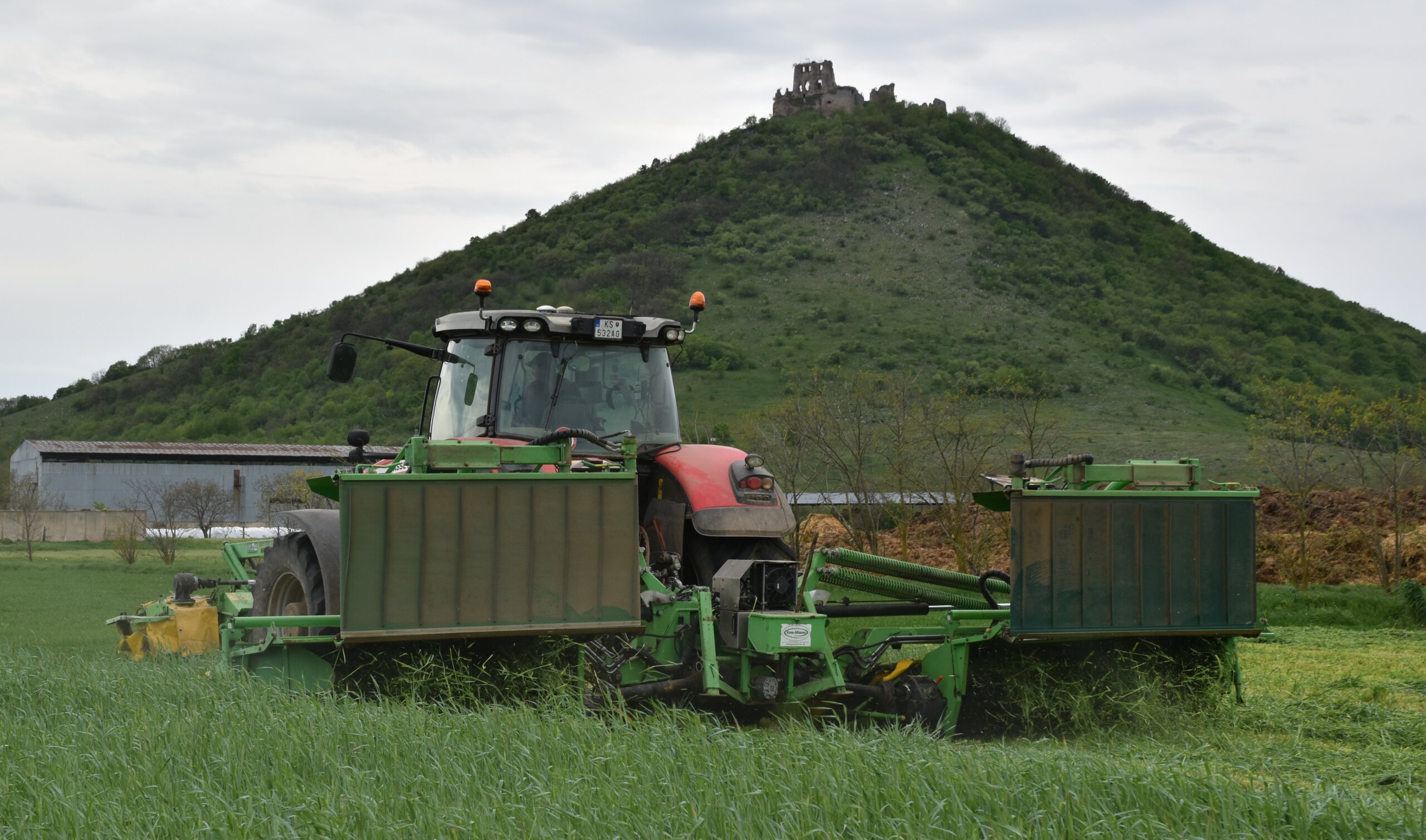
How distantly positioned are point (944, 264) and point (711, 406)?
2865 centimetres

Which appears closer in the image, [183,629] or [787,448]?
[183,629]

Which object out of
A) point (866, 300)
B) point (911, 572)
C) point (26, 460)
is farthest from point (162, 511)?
point (911, 572)

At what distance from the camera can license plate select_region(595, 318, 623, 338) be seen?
7.72 m

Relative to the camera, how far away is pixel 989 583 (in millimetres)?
8242

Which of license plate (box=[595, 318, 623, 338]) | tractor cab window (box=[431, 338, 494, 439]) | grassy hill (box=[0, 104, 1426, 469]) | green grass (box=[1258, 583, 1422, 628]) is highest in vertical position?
grassy hill (box=[0, 104, 1426, 469])

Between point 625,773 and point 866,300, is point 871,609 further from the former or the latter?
point 866,300

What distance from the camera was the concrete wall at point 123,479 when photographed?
5838cm

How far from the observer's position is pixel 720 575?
21.9ft

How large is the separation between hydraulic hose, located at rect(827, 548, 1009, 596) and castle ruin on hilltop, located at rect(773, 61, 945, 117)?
91.0 metres

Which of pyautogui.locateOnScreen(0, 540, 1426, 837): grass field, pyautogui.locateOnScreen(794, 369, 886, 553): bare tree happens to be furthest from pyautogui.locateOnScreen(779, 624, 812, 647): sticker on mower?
pyautogui.locateOnScreen(794, 369, 886, 553): bare tree

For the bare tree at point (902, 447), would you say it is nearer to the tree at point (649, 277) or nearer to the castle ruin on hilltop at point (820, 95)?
the tree at point (649, 277)

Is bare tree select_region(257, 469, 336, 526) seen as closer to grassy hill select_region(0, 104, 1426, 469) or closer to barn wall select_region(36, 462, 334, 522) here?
barn wall select_region(36, 462, 334, 522)

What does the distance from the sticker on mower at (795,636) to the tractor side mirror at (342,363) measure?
9.60ft

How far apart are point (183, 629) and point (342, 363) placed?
12.3 ft
